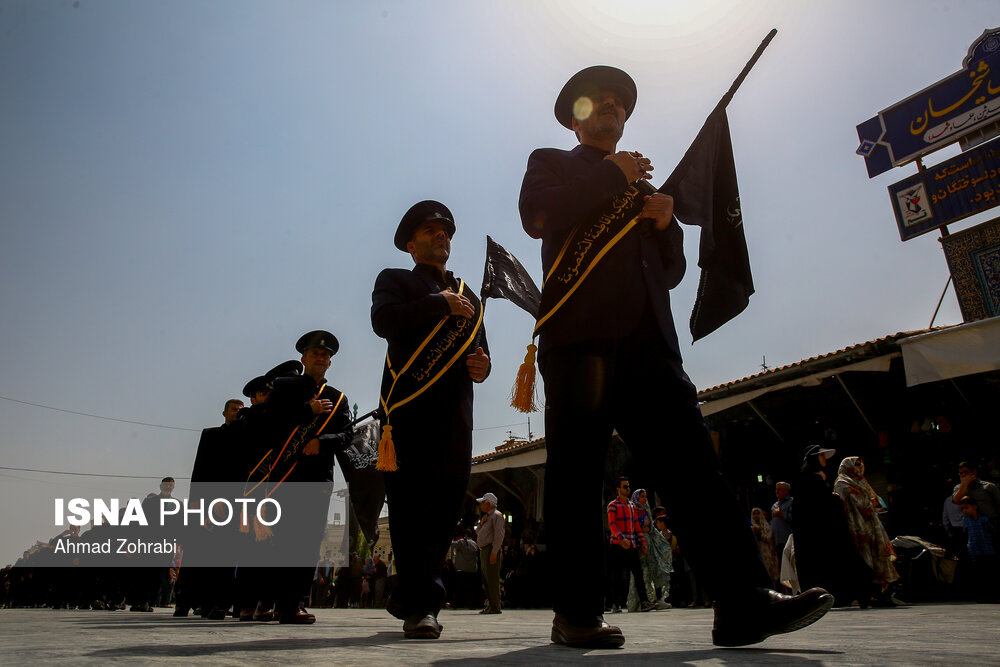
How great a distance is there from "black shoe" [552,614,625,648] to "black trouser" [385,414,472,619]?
101cm

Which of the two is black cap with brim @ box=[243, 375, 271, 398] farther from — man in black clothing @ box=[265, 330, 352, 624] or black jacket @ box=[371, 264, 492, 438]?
black jacket @ box=[371, 264, 492, 438]

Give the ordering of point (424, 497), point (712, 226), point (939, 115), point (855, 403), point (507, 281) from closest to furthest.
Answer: point (712, 226)
point (424, 497)
point (507, 281)
point (855, 403)
point (939, 115)

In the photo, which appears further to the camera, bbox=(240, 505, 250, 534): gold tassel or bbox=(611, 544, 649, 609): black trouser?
bbox=(611, 544, 649, 609): black trouser

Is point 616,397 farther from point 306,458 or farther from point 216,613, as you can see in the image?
point 216,613

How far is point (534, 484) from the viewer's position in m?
16.7

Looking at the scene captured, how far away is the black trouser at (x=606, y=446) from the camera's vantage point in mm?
2131

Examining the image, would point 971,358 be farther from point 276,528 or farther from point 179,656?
point 179,656

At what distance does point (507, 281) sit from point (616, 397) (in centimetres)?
179

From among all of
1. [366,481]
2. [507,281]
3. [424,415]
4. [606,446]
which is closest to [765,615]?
[606,446]

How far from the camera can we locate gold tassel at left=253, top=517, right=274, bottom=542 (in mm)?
4844

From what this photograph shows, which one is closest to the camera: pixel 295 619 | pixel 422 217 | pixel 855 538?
pixel 422 217

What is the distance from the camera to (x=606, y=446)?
233 cm

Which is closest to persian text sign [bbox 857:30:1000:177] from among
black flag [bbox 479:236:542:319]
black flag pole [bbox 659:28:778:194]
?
black flag [bbox 479:236:542:319]

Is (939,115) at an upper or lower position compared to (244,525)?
upper
